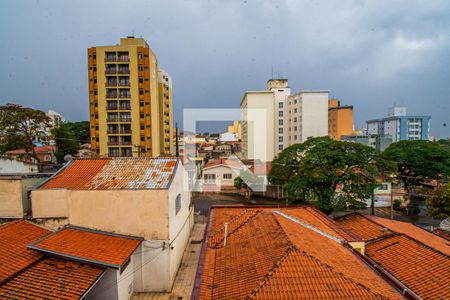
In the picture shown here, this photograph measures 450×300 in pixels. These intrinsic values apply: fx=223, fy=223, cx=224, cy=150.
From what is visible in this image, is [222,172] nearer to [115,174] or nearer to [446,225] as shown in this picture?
[115,174]

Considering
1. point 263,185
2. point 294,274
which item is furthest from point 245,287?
point 263,185

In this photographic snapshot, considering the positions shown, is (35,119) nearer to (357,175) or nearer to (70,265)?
(70,265)

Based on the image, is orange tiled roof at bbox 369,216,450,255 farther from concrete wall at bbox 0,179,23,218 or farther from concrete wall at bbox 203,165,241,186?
concrete wall at bbox 203,165,241,186

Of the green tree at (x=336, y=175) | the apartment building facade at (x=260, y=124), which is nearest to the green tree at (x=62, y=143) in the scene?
the apartment building facade at (x=260, y=124)

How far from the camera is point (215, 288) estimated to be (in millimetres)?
5645

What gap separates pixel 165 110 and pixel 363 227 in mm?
32957

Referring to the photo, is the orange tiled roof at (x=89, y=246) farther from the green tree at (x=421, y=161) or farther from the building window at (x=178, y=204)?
the green tree at (x=421, y=161)

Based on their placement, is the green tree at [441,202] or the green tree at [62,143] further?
the green tree at [62,143]

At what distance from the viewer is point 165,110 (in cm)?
3741

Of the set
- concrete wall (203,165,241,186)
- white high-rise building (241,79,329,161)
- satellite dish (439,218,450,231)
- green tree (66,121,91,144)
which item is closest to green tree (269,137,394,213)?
satellite dish (439,218,450,231)

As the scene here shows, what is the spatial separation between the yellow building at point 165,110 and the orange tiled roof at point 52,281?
95.3ft

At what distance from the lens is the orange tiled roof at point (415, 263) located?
659cm

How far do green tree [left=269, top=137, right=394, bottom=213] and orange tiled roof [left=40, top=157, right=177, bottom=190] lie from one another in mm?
9209

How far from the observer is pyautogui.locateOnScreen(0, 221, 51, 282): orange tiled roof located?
21.9 ft
